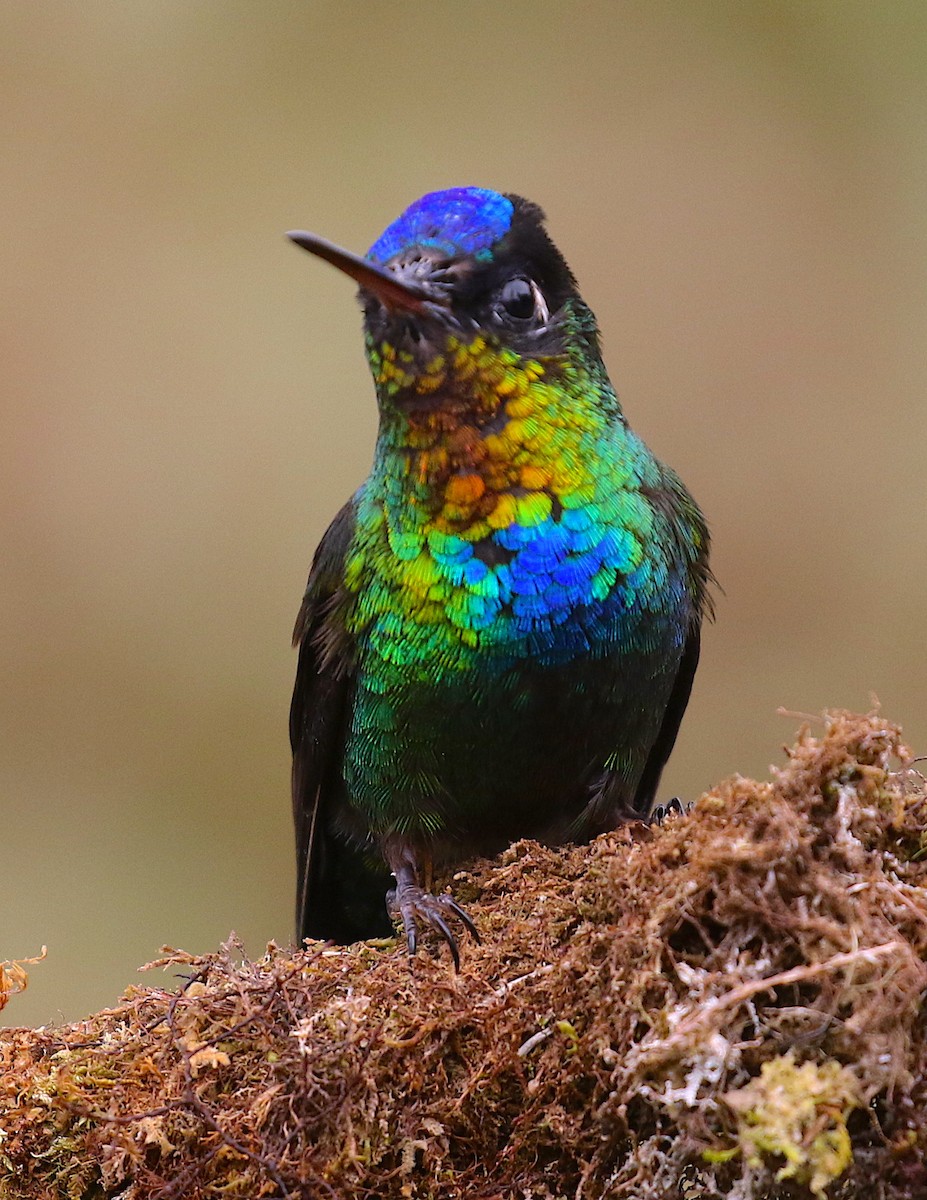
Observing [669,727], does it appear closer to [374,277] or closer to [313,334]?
[374,277]

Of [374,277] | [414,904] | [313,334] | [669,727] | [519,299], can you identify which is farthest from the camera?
[313,334]

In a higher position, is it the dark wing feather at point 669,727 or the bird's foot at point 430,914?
the dark wing feather at point 669,727

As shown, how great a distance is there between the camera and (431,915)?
8.90ft

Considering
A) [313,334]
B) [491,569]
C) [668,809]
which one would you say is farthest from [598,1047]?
[313,334]

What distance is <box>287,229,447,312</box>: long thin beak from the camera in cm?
288

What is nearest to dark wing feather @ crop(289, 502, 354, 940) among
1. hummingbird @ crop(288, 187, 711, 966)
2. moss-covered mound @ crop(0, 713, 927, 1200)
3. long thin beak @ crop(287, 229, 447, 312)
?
hummingbird @ crop(288, 187, 711, 966)

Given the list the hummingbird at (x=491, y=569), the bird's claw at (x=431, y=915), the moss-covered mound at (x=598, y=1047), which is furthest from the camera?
the hummingbird at (x=491, y=569)

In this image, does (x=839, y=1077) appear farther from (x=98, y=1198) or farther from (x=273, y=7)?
(x=273, y=7)

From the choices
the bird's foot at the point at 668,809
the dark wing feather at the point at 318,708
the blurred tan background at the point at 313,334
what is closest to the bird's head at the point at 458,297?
the dark wing feather at the point at 318,708

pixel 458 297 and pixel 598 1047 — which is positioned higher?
pixel 458 297

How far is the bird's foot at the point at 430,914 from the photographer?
257 centimetres

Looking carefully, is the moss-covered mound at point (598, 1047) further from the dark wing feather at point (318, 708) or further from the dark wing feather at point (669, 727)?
the dark wing feather at point (669, 727)

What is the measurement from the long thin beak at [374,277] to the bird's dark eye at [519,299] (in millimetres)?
180

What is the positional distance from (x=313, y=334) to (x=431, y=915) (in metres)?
6.10
